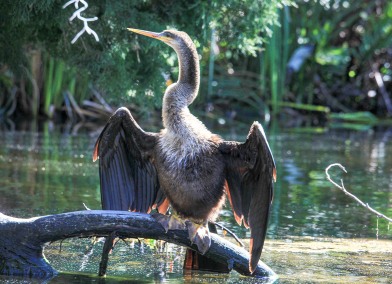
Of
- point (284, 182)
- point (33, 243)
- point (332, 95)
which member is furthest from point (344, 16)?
point (33, 243)

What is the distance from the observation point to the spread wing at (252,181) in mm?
5344

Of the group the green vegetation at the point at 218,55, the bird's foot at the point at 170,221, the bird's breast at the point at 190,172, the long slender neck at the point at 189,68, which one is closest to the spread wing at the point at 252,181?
the bird's breast at the point at 190,172

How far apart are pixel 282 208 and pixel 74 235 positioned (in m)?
3.41

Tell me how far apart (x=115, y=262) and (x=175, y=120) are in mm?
1076

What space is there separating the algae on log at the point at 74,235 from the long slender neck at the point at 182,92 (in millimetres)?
691

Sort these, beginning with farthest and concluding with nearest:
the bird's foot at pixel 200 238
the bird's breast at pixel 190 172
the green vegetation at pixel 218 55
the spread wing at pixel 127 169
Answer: the green vegetation at pixel 218 55 < the spread wing at pixel 127 169 < the bird's breast at pixel 190 172 < the bird's foot at pixel 200 238

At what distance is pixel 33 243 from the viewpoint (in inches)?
213

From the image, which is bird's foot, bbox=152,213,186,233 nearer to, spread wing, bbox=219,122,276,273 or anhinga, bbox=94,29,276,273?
anhinga, bbox=94,29,276,273

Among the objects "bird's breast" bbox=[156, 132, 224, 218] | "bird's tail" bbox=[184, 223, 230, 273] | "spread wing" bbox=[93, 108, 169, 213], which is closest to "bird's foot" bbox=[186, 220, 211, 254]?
"bird's breast" bbox=[156, 132, 224, 218]

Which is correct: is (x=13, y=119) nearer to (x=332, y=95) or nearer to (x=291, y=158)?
(x=291, y=158)

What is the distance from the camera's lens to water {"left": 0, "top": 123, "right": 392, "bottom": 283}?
5.77m

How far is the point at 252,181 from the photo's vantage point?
5.67 meters

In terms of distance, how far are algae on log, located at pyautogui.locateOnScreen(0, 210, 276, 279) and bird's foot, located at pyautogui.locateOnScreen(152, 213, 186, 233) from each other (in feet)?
0.09

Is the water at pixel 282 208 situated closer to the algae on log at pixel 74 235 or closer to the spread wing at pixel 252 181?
the algae on log at pixel 74 235
